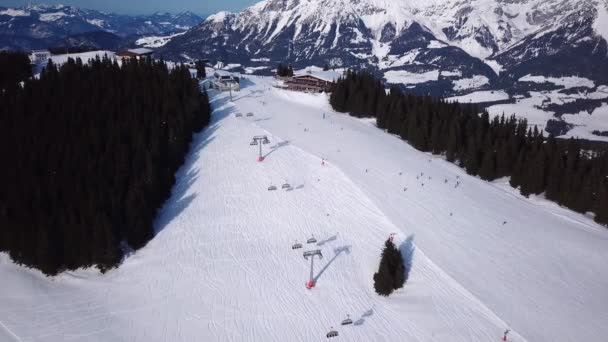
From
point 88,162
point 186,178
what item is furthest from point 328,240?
point 88,162

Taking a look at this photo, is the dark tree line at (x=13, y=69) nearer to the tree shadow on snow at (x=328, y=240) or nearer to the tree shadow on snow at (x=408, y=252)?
the tree shadow on snow at (x=328, y=240)

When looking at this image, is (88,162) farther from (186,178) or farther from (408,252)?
(408,252)

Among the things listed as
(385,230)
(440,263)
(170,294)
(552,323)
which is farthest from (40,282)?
(552,323)

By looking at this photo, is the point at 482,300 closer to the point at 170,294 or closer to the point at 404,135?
the point at 170,294

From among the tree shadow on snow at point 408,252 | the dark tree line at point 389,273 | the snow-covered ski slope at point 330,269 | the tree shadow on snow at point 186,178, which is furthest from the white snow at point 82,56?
the dark tree line at point 389,273

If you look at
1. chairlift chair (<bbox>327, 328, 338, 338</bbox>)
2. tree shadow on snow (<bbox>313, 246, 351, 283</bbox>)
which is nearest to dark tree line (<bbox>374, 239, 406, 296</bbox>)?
tree shadow on snow (<bbox>313, 246, 351, 283</bbox>)

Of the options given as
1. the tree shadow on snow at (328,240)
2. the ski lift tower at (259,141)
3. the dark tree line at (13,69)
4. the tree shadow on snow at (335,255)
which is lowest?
the tree shadow on snow at (335,255)
